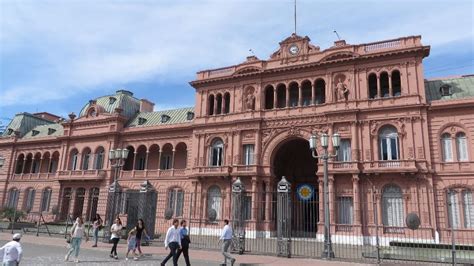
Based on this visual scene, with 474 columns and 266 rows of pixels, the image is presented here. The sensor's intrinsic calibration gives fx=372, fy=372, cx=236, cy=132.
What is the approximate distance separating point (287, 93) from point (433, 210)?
14.8 m

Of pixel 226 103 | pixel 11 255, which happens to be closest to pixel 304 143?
pixel 226 103

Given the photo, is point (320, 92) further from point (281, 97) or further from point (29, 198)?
point (29, 198)

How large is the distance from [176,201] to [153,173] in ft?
15.0

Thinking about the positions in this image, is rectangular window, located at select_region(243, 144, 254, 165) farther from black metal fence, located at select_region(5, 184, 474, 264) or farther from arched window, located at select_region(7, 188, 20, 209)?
arched window, located at select_region(7, 188, 20, 209)

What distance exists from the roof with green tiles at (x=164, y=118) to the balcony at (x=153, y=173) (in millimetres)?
5449

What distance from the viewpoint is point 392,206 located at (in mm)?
27297

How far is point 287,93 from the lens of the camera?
33375 millimetres

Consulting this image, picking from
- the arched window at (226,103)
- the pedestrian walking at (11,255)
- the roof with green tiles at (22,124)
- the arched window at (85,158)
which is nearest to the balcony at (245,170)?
the arched window at (226,103)

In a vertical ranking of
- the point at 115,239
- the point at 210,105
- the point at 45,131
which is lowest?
the point at 115,239

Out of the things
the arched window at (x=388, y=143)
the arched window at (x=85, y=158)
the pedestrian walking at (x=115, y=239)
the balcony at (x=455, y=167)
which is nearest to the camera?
the pedestrian walking at (x=115, y=239)

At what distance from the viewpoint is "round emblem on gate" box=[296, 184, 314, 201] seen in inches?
1295

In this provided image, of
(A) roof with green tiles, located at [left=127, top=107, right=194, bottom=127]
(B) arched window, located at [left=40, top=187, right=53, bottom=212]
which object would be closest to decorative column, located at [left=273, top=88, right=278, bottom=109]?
(A) roof with green tiles, located at [left=127, top=107, right=194, bottom=127]

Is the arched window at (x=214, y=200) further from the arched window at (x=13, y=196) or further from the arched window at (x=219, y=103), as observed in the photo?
the arched window at (x=13, y=196)

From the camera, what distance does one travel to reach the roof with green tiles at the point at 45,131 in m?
49.5
